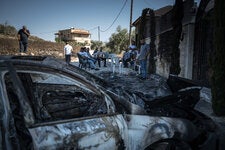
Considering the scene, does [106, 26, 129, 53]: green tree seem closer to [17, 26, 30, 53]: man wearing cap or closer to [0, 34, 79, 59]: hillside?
[0, 34, 79, 59]: hillside

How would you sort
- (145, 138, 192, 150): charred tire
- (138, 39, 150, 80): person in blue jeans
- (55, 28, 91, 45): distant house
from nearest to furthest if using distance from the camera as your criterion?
(145, 138, 192, 150): charred tire, (138, 39, 150, 80): person in blue jeans, (55, 28, 91, 45): distant house

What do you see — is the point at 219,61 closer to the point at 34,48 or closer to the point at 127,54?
the point at 127,54

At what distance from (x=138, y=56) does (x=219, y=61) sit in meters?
6.52

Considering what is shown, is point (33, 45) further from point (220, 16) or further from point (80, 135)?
point (80, 135)

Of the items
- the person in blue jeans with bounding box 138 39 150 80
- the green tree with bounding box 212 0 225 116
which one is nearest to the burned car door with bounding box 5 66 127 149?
the green tree with bounding box 212 0 225 116

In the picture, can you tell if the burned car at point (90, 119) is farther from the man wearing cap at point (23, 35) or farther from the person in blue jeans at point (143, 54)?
the man wearing cap at point (23, 35)

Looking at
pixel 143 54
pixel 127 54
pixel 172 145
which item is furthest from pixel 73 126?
pixel 127 54

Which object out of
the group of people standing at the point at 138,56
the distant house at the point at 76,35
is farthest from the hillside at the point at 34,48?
the distant house at the point at 76,35

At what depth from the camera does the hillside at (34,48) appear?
83.8 feet

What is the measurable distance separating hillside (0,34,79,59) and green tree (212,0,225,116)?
2226 centimetres

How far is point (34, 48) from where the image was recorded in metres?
30.4

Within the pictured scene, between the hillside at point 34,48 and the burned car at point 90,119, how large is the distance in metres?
23.7

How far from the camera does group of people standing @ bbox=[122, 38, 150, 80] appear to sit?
1132 cm

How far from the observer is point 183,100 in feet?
10.7
